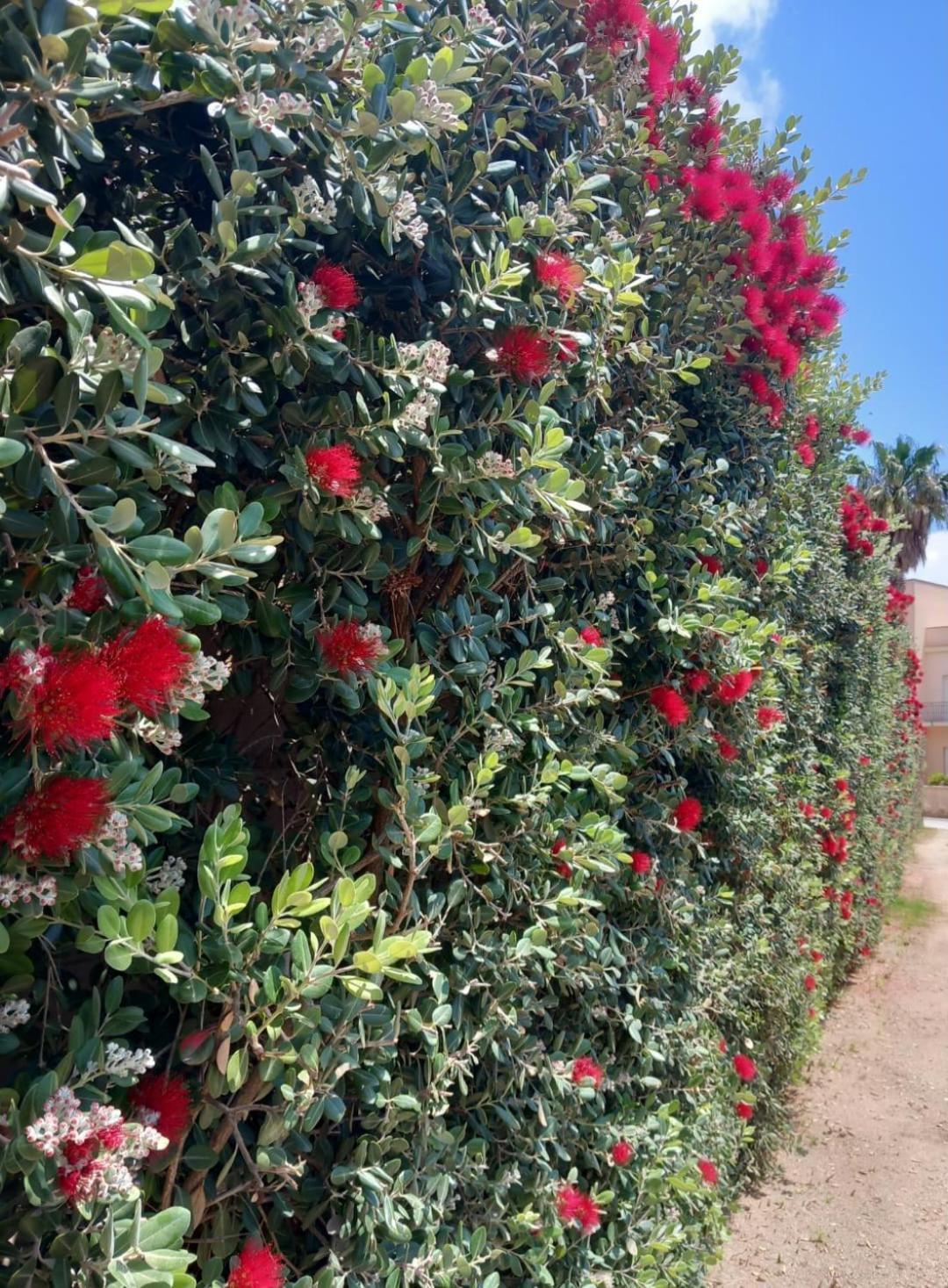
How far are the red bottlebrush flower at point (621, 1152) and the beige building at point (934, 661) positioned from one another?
3733cm

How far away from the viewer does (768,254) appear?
114 inches

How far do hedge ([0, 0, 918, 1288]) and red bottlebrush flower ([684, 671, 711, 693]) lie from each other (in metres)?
0.03

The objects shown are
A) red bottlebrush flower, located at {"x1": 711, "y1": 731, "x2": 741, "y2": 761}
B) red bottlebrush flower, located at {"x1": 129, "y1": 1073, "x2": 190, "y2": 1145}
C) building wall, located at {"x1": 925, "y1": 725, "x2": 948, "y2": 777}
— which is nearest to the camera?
red bottlebrush flower, located at {"x1": 129, "y1": 1073, "x2": 190, "y2": 1145}

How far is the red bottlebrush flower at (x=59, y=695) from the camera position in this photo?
89 cm

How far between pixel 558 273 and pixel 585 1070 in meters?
1.77

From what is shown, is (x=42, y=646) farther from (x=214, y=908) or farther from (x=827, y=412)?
(x=827, y=412)

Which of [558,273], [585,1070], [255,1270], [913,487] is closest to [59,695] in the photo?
[255,1270]

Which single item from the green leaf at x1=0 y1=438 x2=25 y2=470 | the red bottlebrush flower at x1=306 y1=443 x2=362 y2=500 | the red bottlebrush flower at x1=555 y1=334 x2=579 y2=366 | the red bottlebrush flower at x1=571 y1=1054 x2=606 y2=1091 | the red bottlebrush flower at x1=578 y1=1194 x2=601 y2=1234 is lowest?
the red bottlebrush flower at x1=578 y1=1194 x2=601 y2=1234

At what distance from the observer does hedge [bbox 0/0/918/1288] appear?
964 millimetres

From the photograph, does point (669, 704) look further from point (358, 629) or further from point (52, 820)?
point (52, 820)

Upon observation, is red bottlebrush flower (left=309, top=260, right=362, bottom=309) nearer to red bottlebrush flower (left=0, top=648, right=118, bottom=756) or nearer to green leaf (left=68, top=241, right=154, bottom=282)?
green leaf (left=68, top=241, right=154, bottom=282)

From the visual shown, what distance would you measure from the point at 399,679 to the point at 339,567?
206 mm

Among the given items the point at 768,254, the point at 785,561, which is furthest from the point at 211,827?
the point at 785,561

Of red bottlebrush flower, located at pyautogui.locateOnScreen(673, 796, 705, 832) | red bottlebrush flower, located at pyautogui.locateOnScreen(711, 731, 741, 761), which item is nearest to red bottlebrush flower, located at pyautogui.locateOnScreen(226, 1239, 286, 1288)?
red bottlebrush flower, located at pyautogui.locateOnScreen(673, 796, 705, 832)
